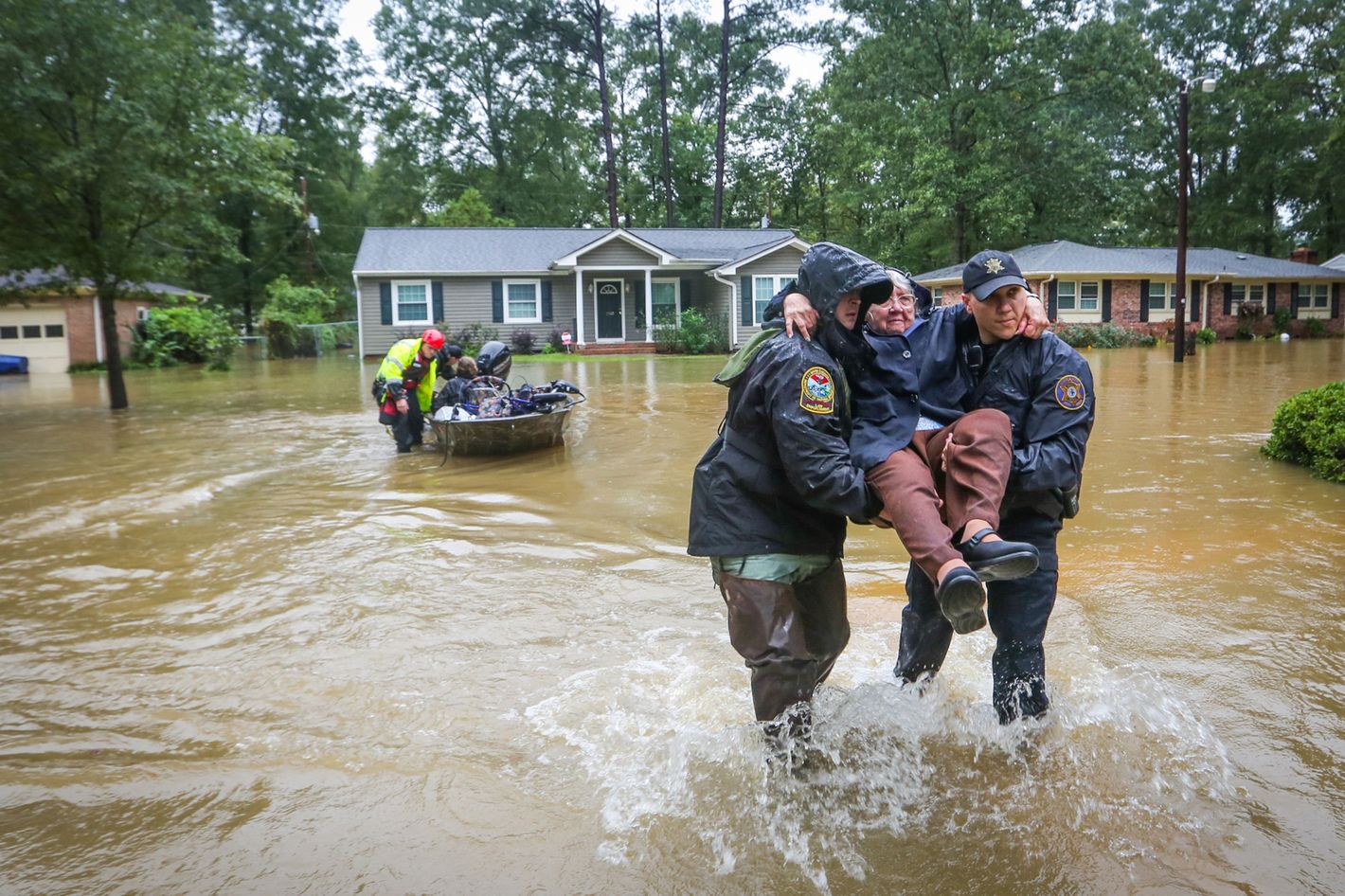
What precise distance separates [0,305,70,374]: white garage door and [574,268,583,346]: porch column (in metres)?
15.7

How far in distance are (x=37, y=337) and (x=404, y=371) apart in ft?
82.1

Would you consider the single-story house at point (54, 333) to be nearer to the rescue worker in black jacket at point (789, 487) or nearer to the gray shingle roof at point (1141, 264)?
the gray shingle roof at point (1141, 264)

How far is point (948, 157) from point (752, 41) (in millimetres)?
13827

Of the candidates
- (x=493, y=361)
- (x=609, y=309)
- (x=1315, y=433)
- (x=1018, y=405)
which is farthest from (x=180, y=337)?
(x=1018, y=405)

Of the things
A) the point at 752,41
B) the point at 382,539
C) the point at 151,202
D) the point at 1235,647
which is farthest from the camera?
the point at 752,41

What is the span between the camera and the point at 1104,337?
107 ft

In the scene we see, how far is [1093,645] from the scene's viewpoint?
519 cm

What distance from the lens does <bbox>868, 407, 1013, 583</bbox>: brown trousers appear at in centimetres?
305

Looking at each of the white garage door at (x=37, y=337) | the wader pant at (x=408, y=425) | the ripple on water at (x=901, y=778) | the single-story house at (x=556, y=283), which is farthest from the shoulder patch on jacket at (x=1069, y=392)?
the white garage door at (x=37, y=337)

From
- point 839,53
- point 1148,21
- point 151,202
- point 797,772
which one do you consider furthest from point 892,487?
point 1148,21

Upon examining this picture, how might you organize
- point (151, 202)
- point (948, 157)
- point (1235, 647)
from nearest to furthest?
1. point (1235, 647)
2. point (151, 202)
3. point (948, 157)

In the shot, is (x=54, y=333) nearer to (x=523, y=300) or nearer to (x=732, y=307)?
(x=523, y=300)

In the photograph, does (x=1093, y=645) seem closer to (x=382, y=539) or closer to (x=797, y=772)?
(x=797, y=772)

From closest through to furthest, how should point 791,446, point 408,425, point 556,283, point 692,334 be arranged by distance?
point 791,446 → point 408,425 → point 692,334 → point 556,283
